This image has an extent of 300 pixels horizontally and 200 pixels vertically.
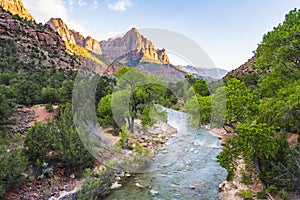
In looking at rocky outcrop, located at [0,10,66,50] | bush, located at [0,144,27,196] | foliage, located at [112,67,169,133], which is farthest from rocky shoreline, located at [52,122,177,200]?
rocky outcrop, located at [0,10,66,50]

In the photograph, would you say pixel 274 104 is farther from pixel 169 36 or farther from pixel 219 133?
pixel 219 133

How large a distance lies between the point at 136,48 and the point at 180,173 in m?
7.07

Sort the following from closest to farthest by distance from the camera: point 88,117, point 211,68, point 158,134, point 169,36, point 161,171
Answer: point 169,36 → point 211,68 → point 161,171 → point 88,117 → point 158,134

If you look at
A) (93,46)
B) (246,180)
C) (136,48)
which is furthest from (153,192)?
(93,46)

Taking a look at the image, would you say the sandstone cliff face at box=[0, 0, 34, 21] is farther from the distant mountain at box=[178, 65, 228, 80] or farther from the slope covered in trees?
the slope covered in trees

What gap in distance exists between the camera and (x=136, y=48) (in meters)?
9.95

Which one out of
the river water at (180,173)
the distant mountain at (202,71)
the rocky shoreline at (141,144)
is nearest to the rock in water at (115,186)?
the rocky shoreline at (141,144)

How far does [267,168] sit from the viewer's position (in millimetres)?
8586

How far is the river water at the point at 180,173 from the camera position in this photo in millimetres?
9852

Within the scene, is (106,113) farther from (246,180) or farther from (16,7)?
(16,7)

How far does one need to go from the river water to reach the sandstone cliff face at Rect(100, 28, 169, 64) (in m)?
4.98

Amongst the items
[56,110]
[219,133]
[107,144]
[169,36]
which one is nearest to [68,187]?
[107,144]

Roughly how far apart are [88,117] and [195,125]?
6.37 meters

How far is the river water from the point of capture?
985 cm
